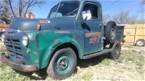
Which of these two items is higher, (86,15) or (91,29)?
(86,15)

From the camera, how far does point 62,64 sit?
6594mm

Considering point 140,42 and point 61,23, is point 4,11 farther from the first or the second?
point 61,23

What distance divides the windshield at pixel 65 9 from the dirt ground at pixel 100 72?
1774 mm

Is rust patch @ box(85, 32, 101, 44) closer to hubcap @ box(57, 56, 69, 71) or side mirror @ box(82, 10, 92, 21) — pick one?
side mirror @ box(82, 10, 92, 21)

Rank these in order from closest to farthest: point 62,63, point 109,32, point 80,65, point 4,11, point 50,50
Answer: point 50,50
point 62,63
point 80,65
point 109,32
point 4,11

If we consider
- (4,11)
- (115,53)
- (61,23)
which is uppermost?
(4,11)

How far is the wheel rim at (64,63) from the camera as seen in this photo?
21.1ft

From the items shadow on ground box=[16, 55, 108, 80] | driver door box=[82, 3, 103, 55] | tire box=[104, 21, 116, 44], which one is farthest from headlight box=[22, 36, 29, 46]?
tire box=[104, 21, 116, 44]

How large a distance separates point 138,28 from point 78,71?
12.1m

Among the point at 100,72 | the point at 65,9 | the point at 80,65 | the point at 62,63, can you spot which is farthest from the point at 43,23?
the point at 80,65

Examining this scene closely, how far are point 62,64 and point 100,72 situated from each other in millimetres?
1446

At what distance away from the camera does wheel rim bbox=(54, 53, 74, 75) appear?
253 inches

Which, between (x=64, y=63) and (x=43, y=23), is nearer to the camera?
(x=43, y=23)

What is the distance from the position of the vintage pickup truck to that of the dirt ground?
492 millimetres
